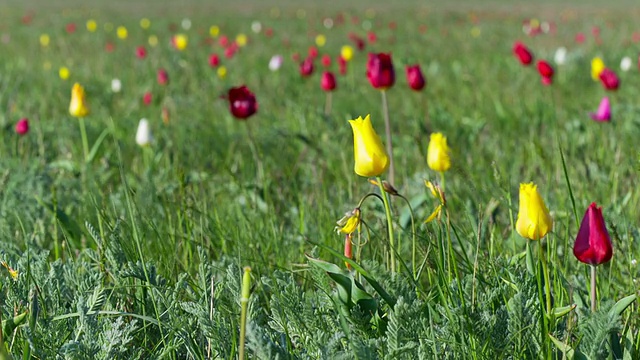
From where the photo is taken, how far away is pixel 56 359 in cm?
134

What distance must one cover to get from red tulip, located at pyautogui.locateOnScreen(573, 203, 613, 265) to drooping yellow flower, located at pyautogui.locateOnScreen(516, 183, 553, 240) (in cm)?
6

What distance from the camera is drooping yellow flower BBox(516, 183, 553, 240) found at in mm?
1271

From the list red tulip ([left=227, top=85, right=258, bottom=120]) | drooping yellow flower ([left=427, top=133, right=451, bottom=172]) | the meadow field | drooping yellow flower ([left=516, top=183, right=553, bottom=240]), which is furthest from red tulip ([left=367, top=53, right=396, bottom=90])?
drooping yellow flower ([left=516, top=183, right=553, bottom=240])

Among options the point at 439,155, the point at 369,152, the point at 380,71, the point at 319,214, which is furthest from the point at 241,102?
the point at 369,152

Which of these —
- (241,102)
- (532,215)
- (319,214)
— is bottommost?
(319,214)

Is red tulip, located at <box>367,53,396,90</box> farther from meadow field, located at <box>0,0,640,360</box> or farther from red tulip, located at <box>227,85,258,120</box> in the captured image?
red tulip, located at <box>227,85,258,120</box>

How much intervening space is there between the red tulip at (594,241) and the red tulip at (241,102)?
1.65 metres

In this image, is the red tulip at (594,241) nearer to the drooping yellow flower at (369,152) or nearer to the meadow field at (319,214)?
the meadow field at (319,214)

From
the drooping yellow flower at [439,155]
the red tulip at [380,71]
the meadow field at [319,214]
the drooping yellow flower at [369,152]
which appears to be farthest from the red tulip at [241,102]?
the drooping yellow flower at [369,152]

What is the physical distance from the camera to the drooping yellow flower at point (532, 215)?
127 centimetres

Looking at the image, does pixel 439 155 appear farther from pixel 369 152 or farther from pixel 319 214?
pixel 369 152

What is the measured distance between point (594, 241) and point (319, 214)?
1047 millimetres

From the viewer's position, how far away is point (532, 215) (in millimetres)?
1282

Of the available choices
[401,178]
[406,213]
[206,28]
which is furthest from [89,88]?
[206,28]
